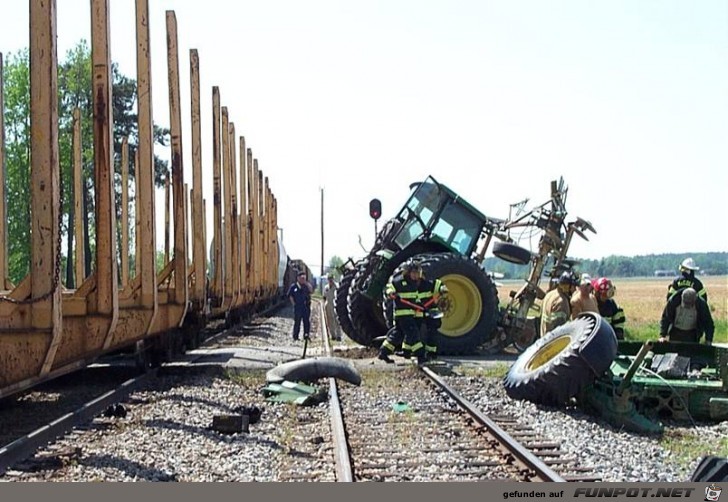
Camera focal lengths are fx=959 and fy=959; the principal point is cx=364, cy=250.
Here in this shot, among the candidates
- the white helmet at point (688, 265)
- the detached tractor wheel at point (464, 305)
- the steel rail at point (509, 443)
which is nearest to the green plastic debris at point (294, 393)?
the steel rail at point (509, 443)

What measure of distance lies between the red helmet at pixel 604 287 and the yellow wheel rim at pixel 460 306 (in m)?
3.43

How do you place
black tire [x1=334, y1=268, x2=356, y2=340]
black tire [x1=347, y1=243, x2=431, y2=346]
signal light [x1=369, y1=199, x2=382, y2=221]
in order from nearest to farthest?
black tire [x1=347, y1=243, x2=431, y2=346]
signal light [x1=369, y1=199, x2=382, y2=221]
black tire [x1=334, y1=268, x2=356, y2=340]

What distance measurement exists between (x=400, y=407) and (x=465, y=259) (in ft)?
18.9

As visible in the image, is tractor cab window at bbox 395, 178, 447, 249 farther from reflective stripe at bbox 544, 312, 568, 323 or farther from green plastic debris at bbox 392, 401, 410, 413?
green plastic debris at bbox 392, 401, 410, 413

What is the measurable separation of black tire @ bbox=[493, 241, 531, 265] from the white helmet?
4790 mm

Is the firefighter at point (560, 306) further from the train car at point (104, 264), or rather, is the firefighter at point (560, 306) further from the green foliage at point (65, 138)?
the green foliage at point (65, 138)

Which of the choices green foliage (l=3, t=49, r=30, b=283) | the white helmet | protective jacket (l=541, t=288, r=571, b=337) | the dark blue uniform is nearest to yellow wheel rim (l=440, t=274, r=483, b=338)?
protective jacket (l=541, t=288, r=571, b=337)

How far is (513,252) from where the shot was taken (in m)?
15.7

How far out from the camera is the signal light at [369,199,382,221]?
16062 millimetres

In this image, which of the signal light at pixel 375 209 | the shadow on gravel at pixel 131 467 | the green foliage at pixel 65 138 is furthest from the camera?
the green foliage at pixel 65 138

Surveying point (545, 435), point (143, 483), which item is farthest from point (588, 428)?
point (143, 483)

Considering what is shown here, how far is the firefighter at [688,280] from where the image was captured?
10766mm

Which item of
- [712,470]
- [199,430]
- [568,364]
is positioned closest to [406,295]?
[568,364]

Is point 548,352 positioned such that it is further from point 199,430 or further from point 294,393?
point 199,430
